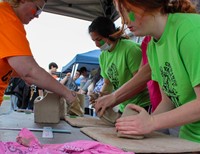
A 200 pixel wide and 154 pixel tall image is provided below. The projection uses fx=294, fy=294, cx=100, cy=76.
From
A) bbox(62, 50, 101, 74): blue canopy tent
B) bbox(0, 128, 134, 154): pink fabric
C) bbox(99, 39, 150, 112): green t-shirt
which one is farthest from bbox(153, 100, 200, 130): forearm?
bbox(62, 50, 101, 74): blue canopy tent

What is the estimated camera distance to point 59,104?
55.9 inches

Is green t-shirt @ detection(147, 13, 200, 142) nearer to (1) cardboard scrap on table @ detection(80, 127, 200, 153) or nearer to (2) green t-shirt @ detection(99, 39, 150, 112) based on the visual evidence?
(1) cardboard scrap on table @ detection(80, 127, 200, 153)

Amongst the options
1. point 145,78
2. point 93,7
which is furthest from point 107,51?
point 93,7

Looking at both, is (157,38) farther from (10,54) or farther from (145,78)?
(10,54)

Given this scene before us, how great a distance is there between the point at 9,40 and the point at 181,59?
63 cm

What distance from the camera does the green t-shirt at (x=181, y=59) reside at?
0.81 m

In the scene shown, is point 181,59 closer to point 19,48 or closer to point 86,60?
point 19,48

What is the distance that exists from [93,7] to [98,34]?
2.51 meters

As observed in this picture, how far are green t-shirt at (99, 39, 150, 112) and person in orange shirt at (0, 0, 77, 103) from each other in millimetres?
446

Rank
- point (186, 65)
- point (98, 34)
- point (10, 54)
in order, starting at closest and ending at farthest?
point (186, 65), point (10, 54), point (98, 34)

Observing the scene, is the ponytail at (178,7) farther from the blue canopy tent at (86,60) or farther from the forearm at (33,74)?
the blue canopy tent at (86,60)

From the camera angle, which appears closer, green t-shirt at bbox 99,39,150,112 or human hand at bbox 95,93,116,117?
human hand at bbox 95,93,116,117

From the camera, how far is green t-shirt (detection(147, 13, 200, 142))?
808 mm

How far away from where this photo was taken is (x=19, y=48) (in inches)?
44.0
